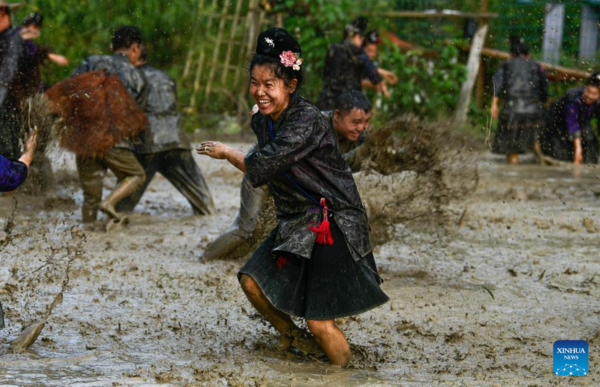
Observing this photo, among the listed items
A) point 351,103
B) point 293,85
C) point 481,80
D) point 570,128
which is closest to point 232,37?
point 481,80

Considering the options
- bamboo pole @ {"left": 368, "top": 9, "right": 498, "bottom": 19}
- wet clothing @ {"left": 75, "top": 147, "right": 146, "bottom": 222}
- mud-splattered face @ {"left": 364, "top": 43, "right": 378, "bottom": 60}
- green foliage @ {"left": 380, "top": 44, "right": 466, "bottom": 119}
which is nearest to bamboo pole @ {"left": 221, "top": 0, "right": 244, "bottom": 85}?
bamboo pole @ {"left": 368, "top": 9, "right": 498, "bottom": 19}

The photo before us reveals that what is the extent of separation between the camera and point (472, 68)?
1510 cm

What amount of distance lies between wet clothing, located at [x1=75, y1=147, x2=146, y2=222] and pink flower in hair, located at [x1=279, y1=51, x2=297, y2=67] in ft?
13.9

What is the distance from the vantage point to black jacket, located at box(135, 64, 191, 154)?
844cm

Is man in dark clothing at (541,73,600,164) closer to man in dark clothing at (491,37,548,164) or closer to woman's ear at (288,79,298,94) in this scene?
man in dark clothing at (491,37,548,164)

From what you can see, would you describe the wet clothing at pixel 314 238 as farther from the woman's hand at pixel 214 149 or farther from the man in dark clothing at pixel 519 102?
the man in dark clothing at pixel 519 102

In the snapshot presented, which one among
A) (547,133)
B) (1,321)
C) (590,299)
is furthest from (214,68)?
(1,321)

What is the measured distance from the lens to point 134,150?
827 centimetres

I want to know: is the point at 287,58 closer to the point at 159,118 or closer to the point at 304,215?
the point at 304,215

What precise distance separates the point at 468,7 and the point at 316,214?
12200 mm

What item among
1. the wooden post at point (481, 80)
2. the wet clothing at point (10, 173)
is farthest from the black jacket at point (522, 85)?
the wet clothing at point (10, 173)

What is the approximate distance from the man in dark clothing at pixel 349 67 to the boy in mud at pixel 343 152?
429 cm

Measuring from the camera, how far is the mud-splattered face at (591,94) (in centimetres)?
1120

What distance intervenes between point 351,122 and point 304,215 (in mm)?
1543
